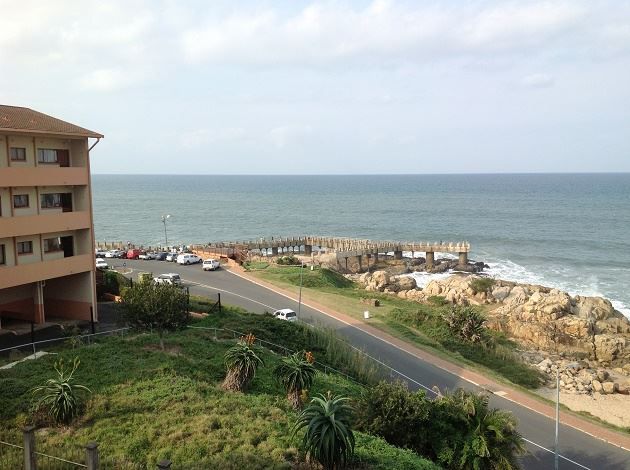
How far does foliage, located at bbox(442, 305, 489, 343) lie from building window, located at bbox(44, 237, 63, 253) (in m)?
25.5

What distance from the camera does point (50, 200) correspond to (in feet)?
109

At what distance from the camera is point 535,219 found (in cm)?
13512

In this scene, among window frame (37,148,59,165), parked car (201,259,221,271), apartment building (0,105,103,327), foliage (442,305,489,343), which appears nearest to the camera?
apartment building (0,105,103,327)

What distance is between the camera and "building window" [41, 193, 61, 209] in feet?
108

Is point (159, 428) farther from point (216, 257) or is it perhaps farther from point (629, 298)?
point (629, 298)

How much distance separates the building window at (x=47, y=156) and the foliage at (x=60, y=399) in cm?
1685

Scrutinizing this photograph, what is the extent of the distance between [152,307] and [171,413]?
10274 mm

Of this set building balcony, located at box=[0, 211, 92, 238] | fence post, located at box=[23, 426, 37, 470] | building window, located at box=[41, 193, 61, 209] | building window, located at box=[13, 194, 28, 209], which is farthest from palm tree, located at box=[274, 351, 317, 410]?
building window, located at box=[41, 193, 61, 209]

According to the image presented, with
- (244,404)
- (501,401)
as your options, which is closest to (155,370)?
(244,404)

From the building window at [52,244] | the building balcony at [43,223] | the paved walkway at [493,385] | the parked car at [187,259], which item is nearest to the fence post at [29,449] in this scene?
the building balcony at [43,223]

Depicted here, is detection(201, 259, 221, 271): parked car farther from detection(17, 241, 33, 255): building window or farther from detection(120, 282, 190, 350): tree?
detection(120, 282, 190, 350): tree

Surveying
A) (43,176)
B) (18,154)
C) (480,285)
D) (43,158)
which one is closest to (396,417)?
A: (43,176)

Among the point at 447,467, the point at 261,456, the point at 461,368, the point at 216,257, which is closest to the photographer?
the point at 261,456

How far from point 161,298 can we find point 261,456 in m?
14.1
